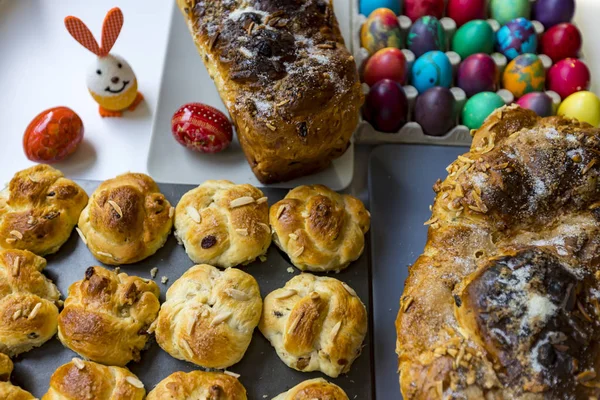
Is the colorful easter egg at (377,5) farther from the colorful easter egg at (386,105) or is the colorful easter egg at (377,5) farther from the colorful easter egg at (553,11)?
the colorful easter egg at (553,11)

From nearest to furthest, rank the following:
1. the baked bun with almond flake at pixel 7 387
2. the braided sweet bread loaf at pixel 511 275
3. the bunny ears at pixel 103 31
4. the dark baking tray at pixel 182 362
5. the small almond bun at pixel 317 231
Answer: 1. the braided sweet bread loaf at pixel 511 275
2. the baked bun with almond flake at pixel 7 387
3. the dark baking tray at pixel 182 362
4. the small almond bun at pixel 317 231
5. the bunny ears at pixel 103 31

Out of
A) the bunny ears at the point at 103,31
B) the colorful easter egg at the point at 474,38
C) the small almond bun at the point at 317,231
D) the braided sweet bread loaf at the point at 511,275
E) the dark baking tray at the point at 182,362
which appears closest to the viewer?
the braided sweet bread loaf at the point at 511,275

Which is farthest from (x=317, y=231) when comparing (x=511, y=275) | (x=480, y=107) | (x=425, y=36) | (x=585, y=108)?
(x=585, y=108)

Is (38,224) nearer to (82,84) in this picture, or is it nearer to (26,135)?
(26,135)

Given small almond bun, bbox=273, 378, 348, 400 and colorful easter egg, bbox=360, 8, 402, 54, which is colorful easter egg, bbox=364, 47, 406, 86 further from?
small almond bun, bbox=273, 378, 348, 400

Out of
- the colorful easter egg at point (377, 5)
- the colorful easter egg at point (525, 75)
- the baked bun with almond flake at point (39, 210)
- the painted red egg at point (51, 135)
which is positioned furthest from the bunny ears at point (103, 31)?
the colorful easter egg at point (525, 75)

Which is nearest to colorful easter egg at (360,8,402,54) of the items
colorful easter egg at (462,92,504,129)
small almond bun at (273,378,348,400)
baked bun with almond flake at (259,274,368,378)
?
colorful easter egg at (462,92,504,129)
